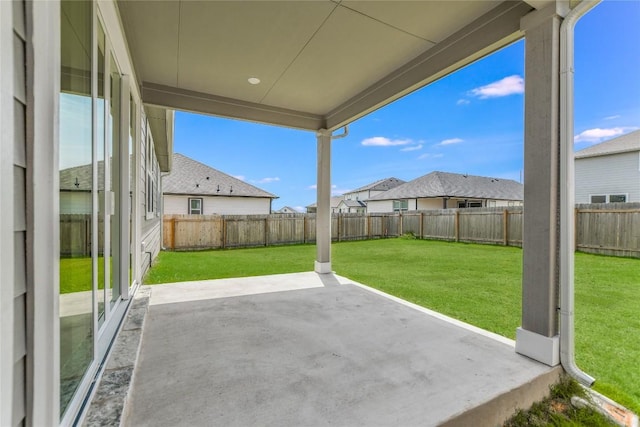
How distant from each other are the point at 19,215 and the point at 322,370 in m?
1.93

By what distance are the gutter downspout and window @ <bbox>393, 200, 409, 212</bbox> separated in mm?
17908

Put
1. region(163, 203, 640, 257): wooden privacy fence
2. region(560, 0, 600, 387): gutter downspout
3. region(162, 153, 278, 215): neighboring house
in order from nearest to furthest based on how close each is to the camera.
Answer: region(560, 0, 600, 387): gutter downspout, region(163, 203, 640, 257): wooden privacy fence, region(162, 153, 278, 215): neighboring house

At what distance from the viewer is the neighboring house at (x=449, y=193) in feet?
59.2

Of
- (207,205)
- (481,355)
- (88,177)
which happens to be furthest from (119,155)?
(207,205)

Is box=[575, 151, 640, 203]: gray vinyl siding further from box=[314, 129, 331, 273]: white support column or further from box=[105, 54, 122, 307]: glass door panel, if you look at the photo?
box=[105, 54, 122, 307]: glass door panel

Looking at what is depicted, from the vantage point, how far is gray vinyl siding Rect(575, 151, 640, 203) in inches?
416

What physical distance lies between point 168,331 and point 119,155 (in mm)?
1670

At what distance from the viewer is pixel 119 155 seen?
2.72 m

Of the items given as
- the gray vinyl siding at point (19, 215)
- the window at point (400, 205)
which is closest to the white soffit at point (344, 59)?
the gray vinyl siding at point (19, 215)

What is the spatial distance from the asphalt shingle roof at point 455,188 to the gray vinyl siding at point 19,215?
18.3m

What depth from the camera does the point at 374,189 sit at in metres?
30.8

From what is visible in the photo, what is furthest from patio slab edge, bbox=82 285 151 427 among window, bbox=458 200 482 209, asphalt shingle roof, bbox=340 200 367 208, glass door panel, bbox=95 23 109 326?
asphalt shingle roof, bbox=340 200 367 208

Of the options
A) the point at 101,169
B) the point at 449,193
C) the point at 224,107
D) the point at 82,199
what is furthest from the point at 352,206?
the point at 82,199

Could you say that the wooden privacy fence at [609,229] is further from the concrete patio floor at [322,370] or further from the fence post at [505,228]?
the concrete patio floor at [322,370]
